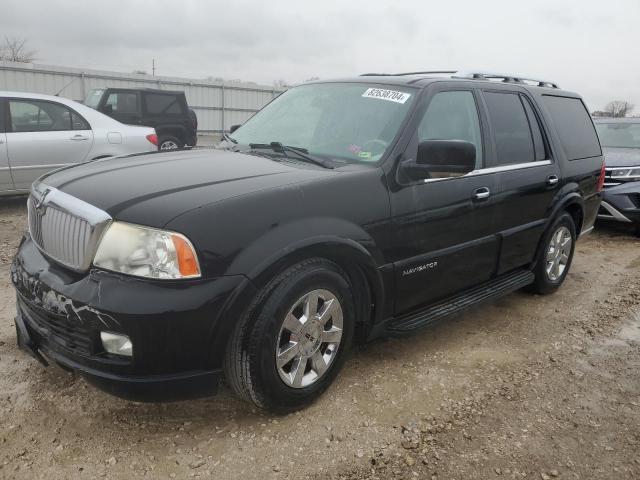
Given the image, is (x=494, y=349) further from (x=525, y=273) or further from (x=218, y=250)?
(x=218, y=250)

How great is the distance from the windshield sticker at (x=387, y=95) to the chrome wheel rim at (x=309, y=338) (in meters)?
1.38

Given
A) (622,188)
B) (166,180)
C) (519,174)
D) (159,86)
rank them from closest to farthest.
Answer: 1. (166,180)
2. (519,174)
3. (622,188)
4. (159,86)

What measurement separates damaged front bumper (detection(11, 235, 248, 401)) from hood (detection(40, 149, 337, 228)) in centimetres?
31

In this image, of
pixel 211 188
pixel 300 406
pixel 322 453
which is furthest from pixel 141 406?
pixel 211 188

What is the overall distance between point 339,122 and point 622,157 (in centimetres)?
607

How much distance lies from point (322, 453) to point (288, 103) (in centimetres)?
253

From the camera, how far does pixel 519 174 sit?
3994 mm

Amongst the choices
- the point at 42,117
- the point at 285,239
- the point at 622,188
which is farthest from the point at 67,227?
the point at 622,188

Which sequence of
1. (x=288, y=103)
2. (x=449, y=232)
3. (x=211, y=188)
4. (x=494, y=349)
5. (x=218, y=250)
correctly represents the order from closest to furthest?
(x=218, y=250) → (x=211, y=188) → (x=449, y=232) → (x=494, y=349) → (x=288, y=103)

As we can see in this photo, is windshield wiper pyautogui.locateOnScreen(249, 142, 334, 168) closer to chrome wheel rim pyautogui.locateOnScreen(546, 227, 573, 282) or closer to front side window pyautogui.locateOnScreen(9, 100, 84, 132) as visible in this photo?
chrome wheel rim pyautogui.locateOnScreen(546, 227, 573, 282)

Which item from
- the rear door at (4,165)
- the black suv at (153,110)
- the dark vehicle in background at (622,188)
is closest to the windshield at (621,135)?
the dark vehicle in background at (622,188)

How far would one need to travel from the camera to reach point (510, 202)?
390 centimetres

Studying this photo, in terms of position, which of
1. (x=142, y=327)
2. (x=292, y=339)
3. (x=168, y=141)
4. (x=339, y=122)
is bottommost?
(x=168, y=141)

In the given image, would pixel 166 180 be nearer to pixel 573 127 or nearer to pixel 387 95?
pixel 387 95
